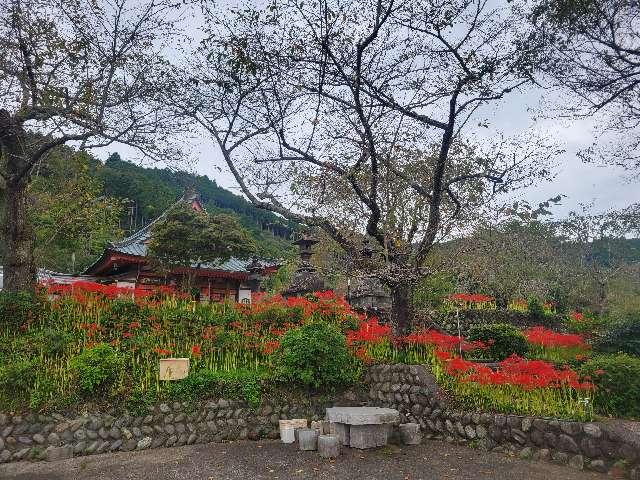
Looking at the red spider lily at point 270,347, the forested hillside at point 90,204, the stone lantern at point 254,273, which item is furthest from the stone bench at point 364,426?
the stone lantern at point 254,273

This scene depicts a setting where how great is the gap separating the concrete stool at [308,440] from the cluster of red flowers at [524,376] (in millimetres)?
2762

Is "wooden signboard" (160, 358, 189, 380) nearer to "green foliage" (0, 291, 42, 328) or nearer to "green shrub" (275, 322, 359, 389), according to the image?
"green shrub" (275, 322, 359, 389)

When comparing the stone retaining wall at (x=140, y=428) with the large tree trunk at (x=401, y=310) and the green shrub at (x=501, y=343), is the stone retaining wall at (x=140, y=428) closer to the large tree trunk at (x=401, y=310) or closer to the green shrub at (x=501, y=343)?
the large tree trunk at (x=401, y=310)

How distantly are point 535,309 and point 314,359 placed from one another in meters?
11.3

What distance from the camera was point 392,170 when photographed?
10641 millimetres

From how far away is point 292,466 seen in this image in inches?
264

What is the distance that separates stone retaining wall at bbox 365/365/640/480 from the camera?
5949mm

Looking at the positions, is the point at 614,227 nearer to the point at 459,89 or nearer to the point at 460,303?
the point at 460,303

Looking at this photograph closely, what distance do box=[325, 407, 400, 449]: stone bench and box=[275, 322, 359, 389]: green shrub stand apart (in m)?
1.32

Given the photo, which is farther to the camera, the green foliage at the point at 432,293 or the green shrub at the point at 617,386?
the green foliage at the point at 432,293

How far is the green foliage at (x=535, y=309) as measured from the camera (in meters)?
16.9

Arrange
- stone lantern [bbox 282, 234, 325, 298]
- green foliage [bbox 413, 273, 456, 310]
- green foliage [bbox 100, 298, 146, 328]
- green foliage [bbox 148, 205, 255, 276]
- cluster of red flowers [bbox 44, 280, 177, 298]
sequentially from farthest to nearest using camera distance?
stone lantern [bbox 282, 234, 325, 298]
green foliage [bbox 148, 205, 255, 276]
green foliage [bbox 413, 273, 456, 310]
cluster of red flowers [bbox 44, 280, 177, 298]
green foliage [bbox 100, 298, 146, 328]

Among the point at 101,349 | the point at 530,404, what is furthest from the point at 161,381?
the point at 530,404

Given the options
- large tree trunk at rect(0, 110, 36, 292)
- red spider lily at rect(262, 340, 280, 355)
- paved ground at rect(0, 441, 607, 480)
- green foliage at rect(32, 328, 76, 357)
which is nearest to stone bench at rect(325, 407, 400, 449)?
paved ground at rect(0, 441, 607, 480)
